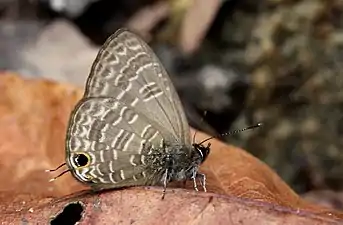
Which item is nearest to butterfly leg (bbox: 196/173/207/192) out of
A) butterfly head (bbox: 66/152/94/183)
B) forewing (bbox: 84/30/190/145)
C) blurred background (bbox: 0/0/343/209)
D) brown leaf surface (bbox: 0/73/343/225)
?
brown leaf surface (bbox: 0/73/343/225)

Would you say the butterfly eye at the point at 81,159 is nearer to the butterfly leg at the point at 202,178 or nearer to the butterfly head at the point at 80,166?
the butterfly head at the point at 80,166

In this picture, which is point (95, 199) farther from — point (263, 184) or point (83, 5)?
point (83, 5)

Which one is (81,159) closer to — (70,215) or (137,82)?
(70,215)

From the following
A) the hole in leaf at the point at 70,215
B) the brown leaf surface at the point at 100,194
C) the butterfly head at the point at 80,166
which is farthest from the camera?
the butterfly head at the point at 80,166

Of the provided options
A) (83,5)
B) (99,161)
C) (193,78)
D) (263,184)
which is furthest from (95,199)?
(83,5)

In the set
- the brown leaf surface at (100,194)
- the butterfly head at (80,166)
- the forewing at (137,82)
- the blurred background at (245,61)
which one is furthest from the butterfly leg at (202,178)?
the blurred background at (245,61)

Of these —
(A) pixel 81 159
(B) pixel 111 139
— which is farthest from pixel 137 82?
(A) pixel 81 159
